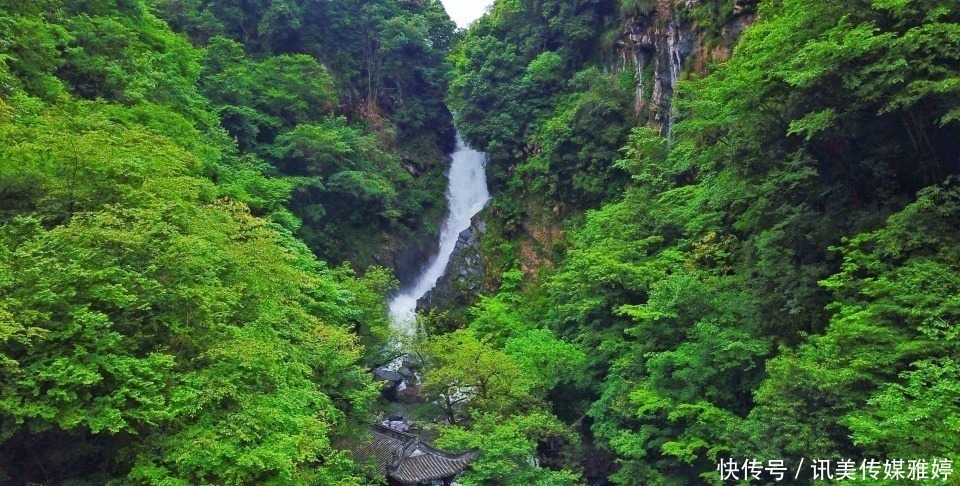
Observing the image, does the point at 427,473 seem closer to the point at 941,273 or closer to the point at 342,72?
the point at 941,273

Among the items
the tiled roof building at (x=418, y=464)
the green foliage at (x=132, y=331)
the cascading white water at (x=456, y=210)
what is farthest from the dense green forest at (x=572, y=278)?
the cascading white water at (x=456, y=210)

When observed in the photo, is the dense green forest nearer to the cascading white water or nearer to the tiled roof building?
the tiled roof building

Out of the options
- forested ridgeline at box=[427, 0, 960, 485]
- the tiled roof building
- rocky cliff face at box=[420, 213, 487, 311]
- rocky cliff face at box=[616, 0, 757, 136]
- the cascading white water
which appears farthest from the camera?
the cascading white water

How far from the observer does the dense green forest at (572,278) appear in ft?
24.6

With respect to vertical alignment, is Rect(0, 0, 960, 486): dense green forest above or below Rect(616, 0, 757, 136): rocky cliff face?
below

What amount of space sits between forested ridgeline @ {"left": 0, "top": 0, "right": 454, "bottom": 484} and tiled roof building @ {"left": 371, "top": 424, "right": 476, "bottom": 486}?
4.61ft

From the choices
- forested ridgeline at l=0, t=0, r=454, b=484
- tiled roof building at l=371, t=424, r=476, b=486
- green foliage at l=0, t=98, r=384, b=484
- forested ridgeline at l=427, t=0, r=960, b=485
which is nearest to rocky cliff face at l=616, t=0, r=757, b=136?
forested ridgeline at l=427, t=0, r=960, b=485

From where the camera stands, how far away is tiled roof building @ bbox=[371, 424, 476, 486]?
14211 millimetres

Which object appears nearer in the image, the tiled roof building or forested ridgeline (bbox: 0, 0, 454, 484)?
forested ridgeline (bbox: 0, 0, 454, 484)

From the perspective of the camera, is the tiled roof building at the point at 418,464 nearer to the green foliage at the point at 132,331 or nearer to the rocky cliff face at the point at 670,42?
the green foliage at the point at 132,331

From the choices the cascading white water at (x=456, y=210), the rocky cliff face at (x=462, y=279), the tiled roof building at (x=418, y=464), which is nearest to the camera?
the tiled roof building at (x=418, y=464)

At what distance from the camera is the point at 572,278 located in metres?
16.6

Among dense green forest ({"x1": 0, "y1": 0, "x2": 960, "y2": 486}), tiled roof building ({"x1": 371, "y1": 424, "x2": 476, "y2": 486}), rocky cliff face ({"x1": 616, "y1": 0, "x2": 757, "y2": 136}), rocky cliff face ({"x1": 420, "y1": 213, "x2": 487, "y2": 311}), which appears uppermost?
rocky cliff face ({"x1": 616, "y1": 0, "x2": 757, "y2": 136})

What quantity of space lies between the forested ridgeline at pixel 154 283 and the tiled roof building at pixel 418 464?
1.40 m
